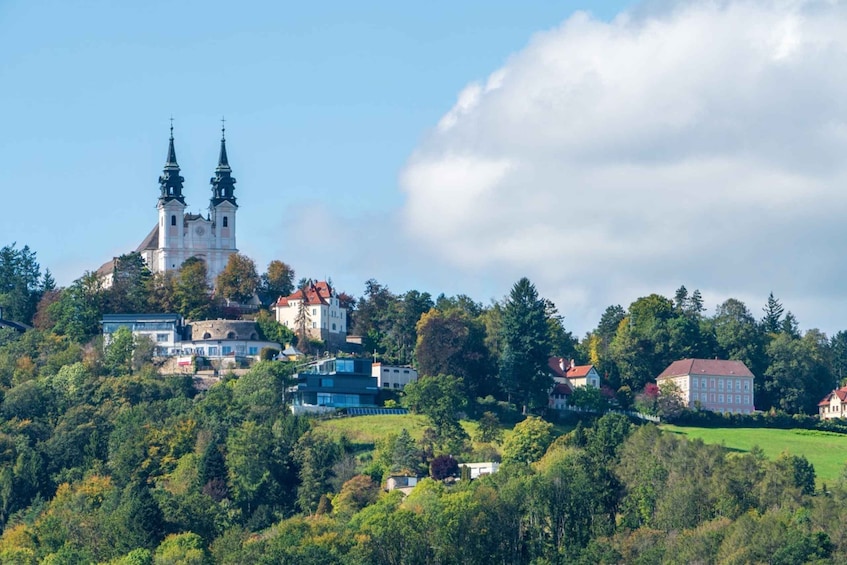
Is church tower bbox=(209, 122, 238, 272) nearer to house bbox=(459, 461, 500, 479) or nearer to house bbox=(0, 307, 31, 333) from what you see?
house bbox=(0, 307, 31, 333)

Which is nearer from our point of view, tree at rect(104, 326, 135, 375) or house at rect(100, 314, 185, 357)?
tree at rect(104, 326, 135, 375)

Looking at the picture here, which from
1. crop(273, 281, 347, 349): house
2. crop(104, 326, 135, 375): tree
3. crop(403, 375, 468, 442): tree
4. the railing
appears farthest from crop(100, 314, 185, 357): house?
the railing

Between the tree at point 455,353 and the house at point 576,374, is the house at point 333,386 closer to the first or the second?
the tree at point 455,353

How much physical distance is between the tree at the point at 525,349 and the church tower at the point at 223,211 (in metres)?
20.6

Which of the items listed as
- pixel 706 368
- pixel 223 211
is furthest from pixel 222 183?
pixel 706 368

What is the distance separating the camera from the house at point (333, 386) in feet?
355

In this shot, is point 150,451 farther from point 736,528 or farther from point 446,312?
point 736,528

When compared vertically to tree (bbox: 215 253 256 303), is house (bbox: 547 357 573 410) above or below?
below

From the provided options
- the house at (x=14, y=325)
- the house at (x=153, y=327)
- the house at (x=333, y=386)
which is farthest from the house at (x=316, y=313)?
the house at (x=14, y=325)

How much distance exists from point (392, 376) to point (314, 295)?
883 cm

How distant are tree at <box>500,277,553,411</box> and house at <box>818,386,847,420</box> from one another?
59.4ft

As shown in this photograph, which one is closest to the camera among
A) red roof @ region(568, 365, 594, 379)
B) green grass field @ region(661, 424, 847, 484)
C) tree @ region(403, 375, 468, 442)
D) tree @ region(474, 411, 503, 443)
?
tree @ region(403, 375, 468, 442)

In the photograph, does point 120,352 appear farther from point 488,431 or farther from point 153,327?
point 488,431

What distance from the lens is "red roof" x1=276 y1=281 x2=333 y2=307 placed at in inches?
4683
